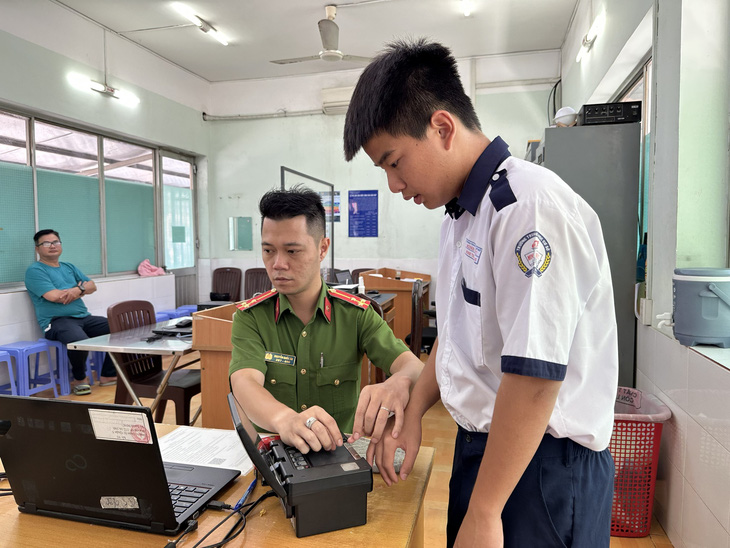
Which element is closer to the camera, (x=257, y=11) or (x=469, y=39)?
(x=257, y=11)

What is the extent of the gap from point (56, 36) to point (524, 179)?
18.0 feet

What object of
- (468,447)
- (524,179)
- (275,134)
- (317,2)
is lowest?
(468,447)

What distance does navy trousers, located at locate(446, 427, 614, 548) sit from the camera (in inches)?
32.2

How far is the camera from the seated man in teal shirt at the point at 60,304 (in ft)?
14.2

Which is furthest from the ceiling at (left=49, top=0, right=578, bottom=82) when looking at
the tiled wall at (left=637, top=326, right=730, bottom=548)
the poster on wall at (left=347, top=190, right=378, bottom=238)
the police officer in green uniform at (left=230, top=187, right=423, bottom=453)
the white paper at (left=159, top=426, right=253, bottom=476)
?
the white paper at (left=159, top=426, right=253, bottom=476)

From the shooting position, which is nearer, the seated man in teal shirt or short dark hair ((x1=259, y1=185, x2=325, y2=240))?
short dark hair ((x1=259, y1=185, x2=325, y2=240))

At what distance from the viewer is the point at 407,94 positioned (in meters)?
0.80

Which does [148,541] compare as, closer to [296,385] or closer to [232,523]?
[232,523]

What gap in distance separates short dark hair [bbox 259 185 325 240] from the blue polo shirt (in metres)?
3.58

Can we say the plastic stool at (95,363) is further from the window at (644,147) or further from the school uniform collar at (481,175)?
the school uniform collar at (481,175)

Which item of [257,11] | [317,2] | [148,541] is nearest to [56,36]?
[257,11]

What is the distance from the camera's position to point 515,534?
846 mm

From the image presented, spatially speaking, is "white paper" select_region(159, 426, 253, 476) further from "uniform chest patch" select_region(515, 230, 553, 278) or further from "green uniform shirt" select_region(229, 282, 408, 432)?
"uniform chest patch" select_region(515, 230, 553, 278)

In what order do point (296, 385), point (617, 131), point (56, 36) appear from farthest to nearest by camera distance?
point (56, 36) < point (617, 131) < point (296, 385)
